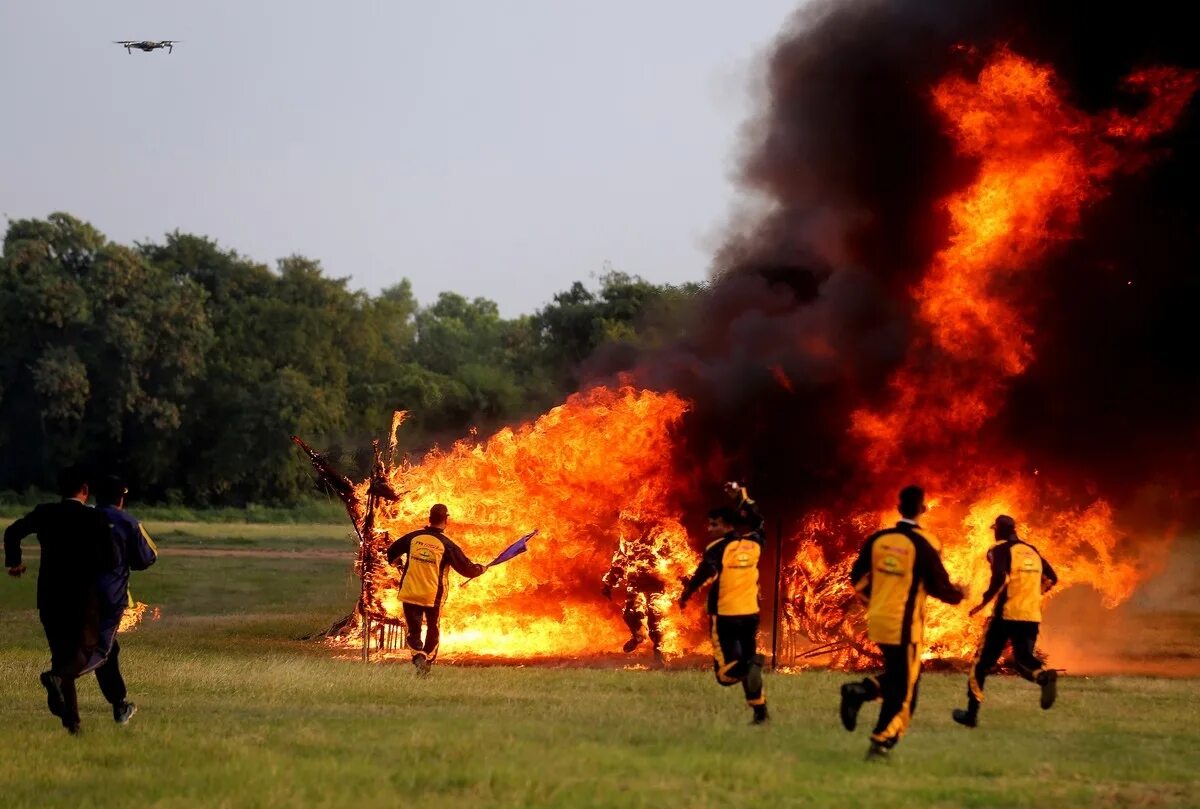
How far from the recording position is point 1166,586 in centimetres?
3919

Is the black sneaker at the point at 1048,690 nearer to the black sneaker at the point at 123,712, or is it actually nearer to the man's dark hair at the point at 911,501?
the man's dark hair at the point at 911,501

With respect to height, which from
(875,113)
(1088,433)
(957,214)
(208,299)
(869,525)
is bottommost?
(869,525)

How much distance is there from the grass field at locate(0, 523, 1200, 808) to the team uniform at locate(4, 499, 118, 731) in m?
0.69

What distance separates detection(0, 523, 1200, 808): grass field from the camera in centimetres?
982

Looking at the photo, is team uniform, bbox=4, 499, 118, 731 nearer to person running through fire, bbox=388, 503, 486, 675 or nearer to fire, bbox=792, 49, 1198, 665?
person running through fire, bbox=388, 503, 486, 675

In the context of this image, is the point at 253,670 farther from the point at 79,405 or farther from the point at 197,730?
the point at 79,405

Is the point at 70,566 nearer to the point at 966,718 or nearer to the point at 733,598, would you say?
the point at 733,598

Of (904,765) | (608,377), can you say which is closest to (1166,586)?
(608,377)

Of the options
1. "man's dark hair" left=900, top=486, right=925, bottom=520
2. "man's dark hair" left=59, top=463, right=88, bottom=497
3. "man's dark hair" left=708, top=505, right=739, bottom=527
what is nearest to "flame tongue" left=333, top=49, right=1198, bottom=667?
"man's dark hair" left=708, top=505, right=739, bottom=527

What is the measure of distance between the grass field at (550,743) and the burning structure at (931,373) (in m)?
2.88

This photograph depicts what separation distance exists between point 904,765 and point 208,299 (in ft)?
238

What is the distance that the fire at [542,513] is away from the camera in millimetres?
21734

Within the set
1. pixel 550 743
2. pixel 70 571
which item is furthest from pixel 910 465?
pixel 70 571

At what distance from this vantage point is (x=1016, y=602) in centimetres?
1505
